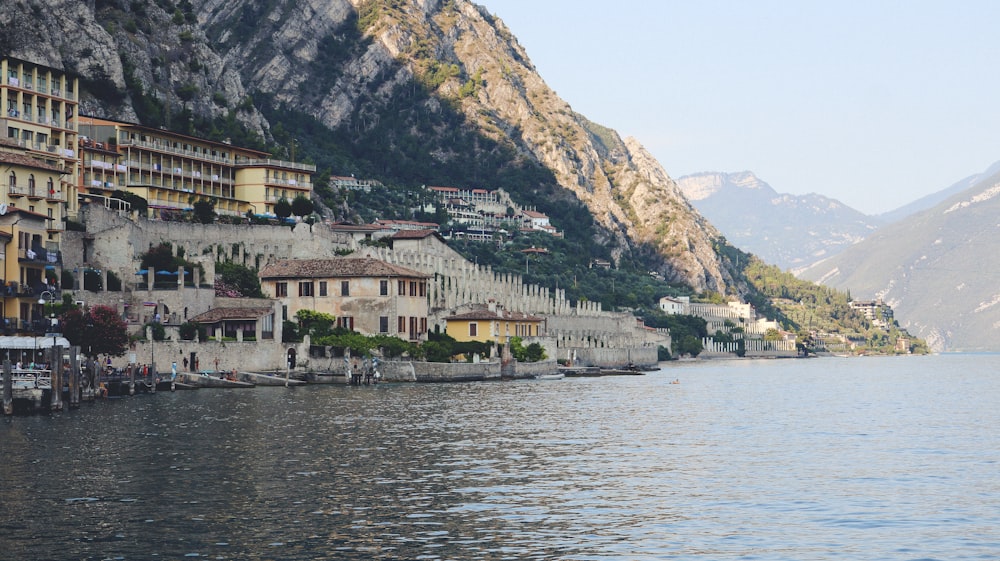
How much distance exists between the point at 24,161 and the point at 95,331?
64.3ft

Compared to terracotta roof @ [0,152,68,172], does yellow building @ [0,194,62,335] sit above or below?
below

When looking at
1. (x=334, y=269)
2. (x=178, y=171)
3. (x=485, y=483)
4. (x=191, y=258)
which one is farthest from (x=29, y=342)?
(x=178, y=171)

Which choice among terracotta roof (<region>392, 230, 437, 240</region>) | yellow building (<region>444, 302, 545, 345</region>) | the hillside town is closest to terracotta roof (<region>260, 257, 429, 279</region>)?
the hillside town

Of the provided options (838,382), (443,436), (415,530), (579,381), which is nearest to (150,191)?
Answer: (579,381)

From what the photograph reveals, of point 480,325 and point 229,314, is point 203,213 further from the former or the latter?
point 480,325

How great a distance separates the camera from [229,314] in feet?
319

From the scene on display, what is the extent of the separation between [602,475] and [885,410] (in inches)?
1672

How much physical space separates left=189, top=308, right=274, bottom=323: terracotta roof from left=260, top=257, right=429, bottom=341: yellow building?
8.70m

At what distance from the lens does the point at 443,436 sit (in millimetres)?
56500

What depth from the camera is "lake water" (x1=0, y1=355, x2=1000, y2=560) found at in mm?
31859

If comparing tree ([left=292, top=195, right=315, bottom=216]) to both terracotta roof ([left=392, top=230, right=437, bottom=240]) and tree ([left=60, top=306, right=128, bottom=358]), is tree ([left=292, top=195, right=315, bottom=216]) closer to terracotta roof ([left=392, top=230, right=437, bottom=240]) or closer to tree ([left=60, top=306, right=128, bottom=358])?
terracotta roof ([left=392, top=230, right=437, bottom=240])

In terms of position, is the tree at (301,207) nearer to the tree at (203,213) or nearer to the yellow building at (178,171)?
the yellow building at (178,171)

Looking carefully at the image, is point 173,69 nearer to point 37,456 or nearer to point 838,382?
point 838,382

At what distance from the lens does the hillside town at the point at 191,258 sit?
91000mm
